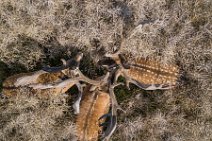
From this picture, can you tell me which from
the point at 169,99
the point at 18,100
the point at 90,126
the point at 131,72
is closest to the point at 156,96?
the point at 169,99

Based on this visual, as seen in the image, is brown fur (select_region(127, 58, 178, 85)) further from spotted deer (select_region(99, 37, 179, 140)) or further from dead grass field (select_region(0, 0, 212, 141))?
dead grass field (select_region(0, 0, 212, 141))

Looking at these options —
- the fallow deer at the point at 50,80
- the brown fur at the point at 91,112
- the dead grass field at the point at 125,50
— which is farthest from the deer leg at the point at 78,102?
the dead grass field at the point at 125,50

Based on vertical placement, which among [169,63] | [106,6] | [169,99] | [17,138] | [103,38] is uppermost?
[106,6]

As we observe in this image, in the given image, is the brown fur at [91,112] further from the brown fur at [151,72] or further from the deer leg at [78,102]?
the brown fur at [151,72]

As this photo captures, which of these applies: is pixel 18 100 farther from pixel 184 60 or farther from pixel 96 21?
pixel 184 60

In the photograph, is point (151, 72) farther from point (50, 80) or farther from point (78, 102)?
point (50, 80)

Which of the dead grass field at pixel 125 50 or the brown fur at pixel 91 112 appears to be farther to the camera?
the dead grass field at pixel 125 50

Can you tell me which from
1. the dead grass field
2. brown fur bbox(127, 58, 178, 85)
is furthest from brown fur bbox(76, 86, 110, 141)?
brown fur bbox(127, 58, 178, 85)
